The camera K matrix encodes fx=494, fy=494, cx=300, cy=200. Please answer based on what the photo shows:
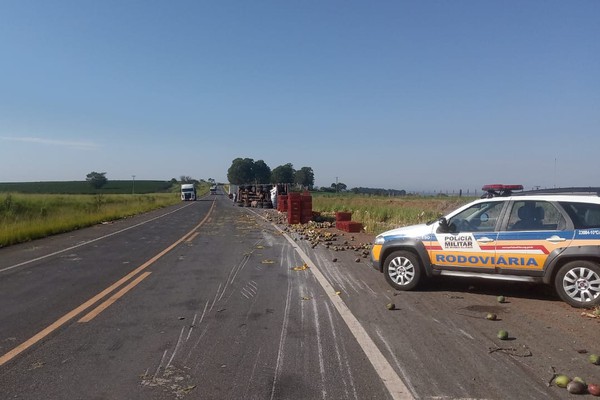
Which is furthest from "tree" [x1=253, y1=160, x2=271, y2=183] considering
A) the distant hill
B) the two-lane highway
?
the two-lane highway

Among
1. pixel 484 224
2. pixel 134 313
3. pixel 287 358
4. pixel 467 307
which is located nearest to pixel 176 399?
pixel 287 358

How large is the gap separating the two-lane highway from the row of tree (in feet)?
514

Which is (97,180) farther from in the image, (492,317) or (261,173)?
(492,317)

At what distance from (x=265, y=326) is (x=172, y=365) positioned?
1574 millimetres

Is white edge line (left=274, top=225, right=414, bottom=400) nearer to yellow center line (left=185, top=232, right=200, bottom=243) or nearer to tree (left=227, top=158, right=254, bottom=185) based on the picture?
yellow center line (left=185, top=232, right=200, bottom=243)

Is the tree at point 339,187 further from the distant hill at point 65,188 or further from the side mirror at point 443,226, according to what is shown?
the side mirror at point 443,226

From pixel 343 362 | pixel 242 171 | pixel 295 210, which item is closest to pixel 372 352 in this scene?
pixel 343 362

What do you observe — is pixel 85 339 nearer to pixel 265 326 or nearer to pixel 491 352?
pixel 265 326

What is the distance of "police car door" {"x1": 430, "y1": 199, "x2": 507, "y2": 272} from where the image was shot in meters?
7.55

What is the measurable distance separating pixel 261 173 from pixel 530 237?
187886 mm

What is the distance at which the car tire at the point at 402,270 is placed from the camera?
26.7 feet

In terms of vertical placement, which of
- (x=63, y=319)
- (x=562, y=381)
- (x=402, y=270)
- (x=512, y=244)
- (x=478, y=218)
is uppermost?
(x=478, y=218)

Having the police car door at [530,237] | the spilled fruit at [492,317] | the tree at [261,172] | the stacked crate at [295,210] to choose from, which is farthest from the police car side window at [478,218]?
the tree at [261,172]

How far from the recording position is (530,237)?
7223mm
